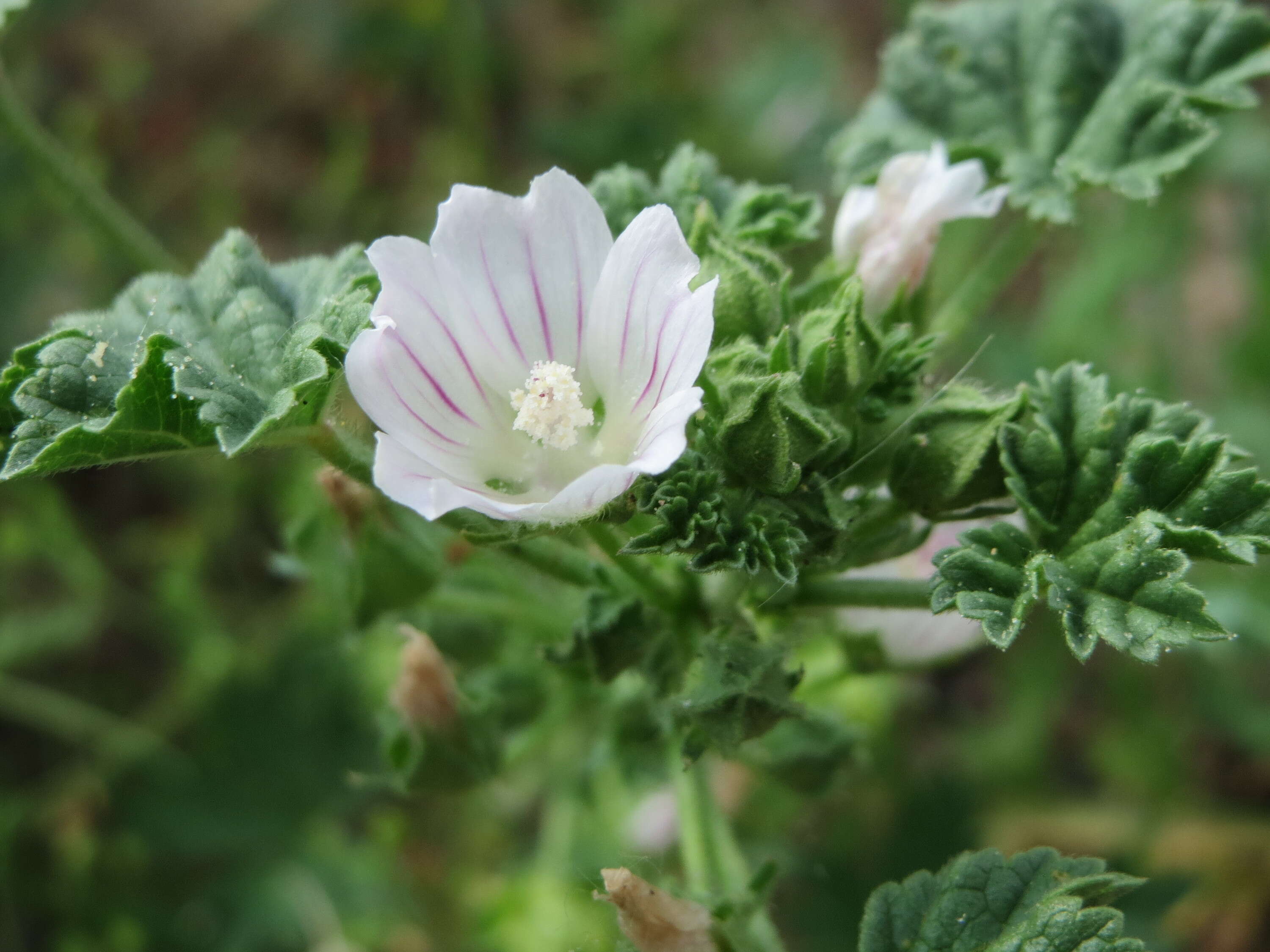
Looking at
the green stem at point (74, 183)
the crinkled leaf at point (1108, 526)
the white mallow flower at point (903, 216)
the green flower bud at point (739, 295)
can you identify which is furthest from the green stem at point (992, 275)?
the green stem at point (74, 183)

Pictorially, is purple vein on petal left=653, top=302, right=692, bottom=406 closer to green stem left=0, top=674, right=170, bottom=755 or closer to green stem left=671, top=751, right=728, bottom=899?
green stem left=671, top=751, right=728, bottom=899

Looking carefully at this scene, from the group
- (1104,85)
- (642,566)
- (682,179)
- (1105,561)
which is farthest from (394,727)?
(1104,85)

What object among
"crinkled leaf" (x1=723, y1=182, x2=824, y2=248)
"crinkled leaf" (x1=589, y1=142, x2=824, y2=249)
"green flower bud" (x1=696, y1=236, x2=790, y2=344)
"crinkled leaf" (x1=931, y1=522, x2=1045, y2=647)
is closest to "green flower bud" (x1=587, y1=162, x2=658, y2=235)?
"crinkled leaf" (x1=589, y1=142, x2=824, y2=249)

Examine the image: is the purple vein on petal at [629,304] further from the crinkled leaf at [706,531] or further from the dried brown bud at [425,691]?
the dried brown bud at [425,691]

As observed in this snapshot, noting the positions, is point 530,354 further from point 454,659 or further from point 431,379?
point 454,659

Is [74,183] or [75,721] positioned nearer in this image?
[74,183]

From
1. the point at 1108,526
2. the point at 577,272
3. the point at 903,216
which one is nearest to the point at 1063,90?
the point at 903,216
